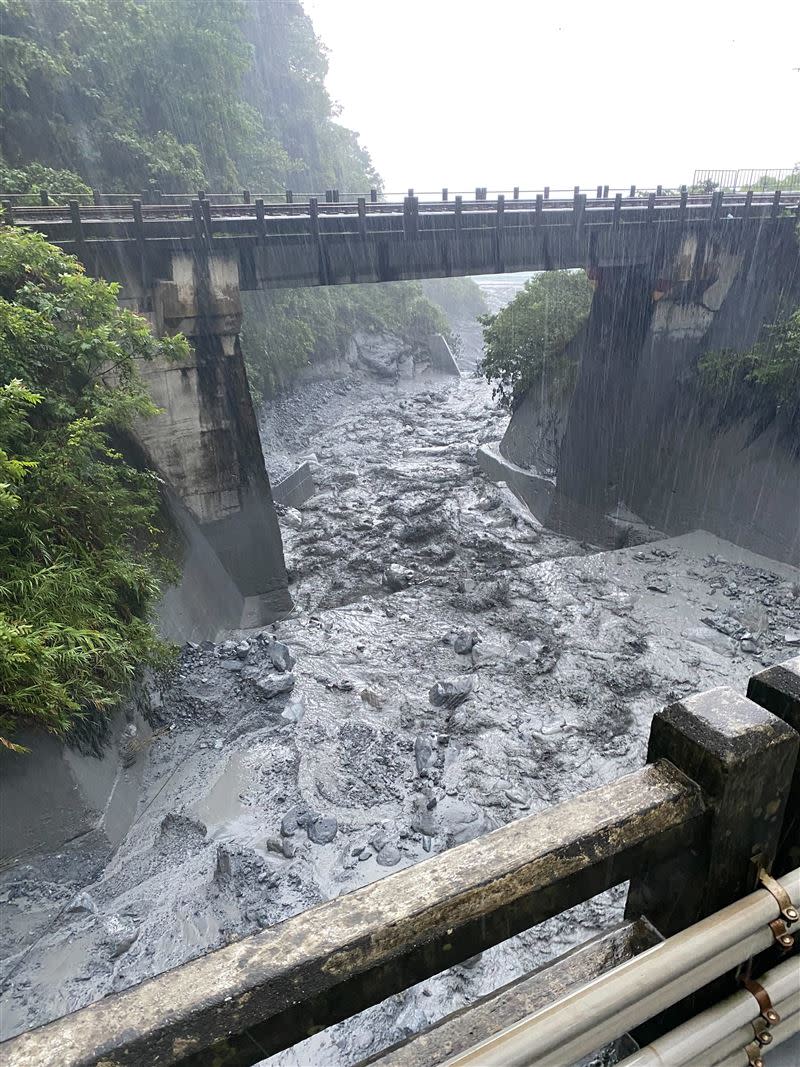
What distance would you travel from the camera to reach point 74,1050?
4.19ft

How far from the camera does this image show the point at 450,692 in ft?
33.7

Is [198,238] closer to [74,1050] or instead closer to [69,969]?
[69,969]

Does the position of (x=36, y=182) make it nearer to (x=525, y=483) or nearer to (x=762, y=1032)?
(x=525, y=483)

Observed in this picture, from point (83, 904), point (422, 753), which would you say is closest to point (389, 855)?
point (422, 753)

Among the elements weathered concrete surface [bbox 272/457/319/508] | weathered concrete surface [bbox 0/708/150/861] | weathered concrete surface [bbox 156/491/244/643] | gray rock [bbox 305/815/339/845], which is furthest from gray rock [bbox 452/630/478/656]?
weathered concrete surface [bbox 272/457/319/508]

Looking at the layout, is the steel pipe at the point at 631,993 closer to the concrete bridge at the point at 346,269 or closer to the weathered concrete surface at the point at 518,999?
the weathered concrete surface at the point at 518,999

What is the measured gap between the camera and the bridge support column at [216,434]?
13.8 m

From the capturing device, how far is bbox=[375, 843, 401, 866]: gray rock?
7066 millimetres

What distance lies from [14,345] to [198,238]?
6.17 meters

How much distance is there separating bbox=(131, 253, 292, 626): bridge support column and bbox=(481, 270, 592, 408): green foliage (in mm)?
11330

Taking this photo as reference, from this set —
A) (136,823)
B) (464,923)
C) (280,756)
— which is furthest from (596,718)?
(464,923)

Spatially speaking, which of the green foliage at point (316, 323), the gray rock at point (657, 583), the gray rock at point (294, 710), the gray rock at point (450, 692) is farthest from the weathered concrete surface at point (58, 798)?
the green foliage at point (316, 323)

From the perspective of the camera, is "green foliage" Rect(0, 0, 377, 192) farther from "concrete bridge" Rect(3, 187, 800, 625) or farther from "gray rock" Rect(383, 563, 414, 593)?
"gray rock" Rect(383, 563, 414, 593)

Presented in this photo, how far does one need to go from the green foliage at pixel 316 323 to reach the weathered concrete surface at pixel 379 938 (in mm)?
25361
